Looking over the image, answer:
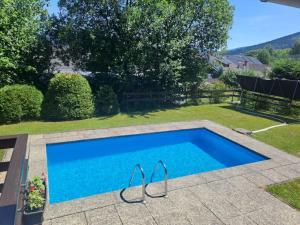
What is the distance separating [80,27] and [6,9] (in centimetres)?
382

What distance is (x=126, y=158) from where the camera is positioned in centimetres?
884

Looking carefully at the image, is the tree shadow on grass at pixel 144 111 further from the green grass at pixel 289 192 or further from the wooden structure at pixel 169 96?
the green grass at pixel 289 192

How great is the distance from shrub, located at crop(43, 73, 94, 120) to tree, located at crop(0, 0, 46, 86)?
2080 millimetres

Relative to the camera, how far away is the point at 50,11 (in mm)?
13680

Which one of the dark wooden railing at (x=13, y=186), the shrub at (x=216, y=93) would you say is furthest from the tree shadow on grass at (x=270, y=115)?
the dark wooden railing at (x=13, y=186)

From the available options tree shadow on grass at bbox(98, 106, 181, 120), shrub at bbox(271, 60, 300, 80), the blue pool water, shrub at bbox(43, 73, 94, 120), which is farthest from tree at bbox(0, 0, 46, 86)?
shrub at bbox(271, 60, 300, 80)

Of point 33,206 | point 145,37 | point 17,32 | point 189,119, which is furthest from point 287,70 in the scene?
point 33,206

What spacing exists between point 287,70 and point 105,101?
2589 cm

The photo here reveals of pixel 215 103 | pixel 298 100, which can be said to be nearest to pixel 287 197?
pixel 298 100

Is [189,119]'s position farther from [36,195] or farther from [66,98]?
[36,195]

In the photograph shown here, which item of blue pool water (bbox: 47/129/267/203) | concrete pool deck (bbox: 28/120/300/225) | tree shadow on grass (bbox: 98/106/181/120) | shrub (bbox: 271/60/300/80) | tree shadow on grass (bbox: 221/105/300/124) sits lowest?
blue pool water (bbox: 47/129/267/203)

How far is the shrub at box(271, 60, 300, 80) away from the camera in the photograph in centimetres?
2898

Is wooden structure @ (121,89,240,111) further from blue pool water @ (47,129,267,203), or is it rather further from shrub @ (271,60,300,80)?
shrub @ (271,60,300,80)

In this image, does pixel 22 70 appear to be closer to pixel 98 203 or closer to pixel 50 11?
pixel 50 11
